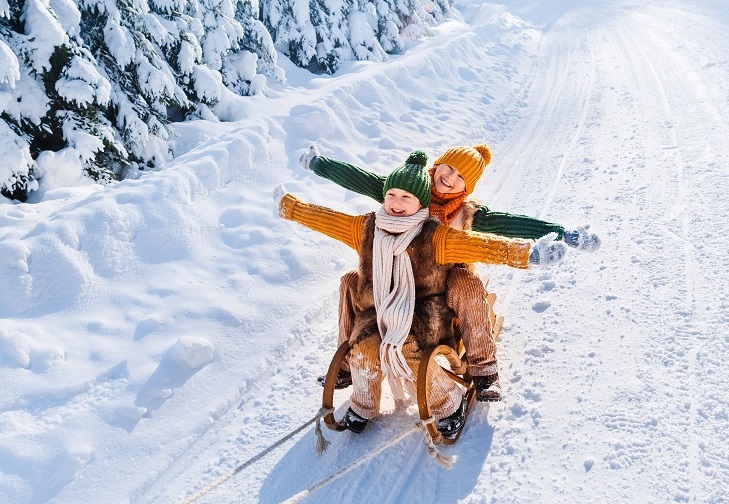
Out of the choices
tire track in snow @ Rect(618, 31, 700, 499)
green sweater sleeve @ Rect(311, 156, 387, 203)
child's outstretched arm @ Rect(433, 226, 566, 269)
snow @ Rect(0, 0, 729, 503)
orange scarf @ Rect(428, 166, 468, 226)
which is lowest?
snow @ Rect(0, 0, 729, 503)

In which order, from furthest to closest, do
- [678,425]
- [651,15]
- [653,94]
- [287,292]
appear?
1. [651,15]
2. [653,94]
3. [287,292]
4. [678,425]

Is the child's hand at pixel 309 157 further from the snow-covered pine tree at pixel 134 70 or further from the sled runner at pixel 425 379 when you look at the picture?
the snow-covered pine tree at pixel 134 70

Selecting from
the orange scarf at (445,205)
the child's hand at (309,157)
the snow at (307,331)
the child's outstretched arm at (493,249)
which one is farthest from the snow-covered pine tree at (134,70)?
the child's outstretched arm at (493,249)

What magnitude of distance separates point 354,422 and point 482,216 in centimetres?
139

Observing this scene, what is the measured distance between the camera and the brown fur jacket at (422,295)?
3.03m

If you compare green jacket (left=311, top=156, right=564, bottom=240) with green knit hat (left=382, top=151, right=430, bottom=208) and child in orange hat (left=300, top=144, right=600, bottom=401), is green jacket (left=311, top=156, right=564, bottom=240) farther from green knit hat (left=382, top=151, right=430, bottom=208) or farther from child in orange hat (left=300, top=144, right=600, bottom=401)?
green knit hat (left=382, top=151, right=430, bottom=208)

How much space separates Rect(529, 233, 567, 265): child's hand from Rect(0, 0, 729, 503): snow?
94 centimetres

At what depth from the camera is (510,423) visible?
10.0 feet

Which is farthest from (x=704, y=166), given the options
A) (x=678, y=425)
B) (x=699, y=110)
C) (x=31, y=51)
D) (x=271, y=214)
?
(x=31, y=51)

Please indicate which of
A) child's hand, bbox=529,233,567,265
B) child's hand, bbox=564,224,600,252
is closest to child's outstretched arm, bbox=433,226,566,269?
child's hand, bbox=529,233,567,265

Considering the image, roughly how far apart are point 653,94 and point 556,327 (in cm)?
601

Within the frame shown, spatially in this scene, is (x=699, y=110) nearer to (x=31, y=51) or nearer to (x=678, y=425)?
(x=678, y=425)

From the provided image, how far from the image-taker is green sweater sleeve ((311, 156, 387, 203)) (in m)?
3.71

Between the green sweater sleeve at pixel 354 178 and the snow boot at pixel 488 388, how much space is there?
1.27 meters
